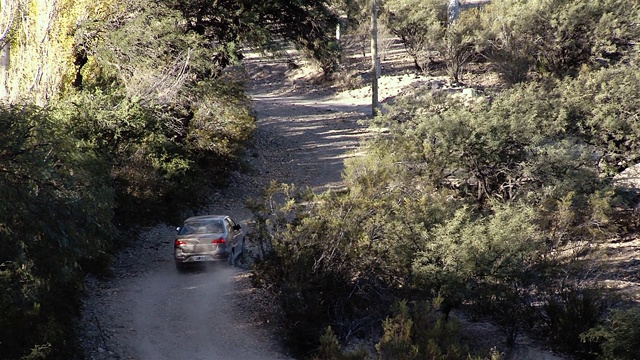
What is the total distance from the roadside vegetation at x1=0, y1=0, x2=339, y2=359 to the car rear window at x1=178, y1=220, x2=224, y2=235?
81.0 inches

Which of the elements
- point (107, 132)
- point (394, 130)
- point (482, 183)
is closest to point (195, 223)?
point (107, 132)

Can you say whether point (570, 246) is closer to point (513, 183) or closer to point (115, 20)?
point (513, 183)

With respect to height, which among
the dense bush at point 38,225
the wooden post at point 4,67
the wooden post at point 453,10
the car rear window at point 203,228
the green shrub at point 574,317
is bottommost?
the green shrub at point 574,317

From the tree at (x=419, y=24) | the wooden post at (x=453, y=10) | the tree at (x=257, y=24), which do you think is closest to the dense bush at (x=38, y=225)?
the tree at (x=257, y=24)

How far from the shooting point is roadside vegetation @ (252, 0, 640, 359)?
15.7 meters

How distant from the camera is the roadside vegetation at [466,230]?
15.7 metres

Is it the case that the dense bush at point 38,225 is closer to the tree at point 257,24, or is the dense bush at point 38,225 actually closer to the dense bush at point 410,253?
the dense bush at point 410,253

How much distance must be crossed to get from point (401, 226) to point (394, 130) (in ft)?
24.6

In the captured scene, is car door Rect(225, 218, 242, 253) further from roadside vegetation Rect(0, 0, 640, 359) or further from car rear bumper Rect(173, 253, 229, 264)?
roadside vegetation Rect(0, 0, 640, 359)

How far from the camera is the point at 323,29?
2711cm

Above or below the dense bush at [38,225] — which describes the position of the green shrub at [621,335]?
below

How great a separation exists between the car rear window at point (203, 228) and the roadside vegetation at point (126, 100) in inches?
81.0

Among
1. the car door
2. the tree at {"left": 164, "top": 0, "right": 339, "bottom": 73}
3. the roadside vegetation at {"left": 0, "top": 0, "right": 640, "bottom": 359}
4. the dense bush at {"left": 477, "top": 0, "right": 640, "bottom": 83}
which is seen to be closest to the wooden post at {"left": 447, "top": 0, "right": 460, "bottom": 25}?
the dense bush at {"left": 477, "top": 0, "right": 640, "bottom": 83}

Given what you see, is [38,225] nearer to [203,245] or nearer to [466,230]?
[203,245]
